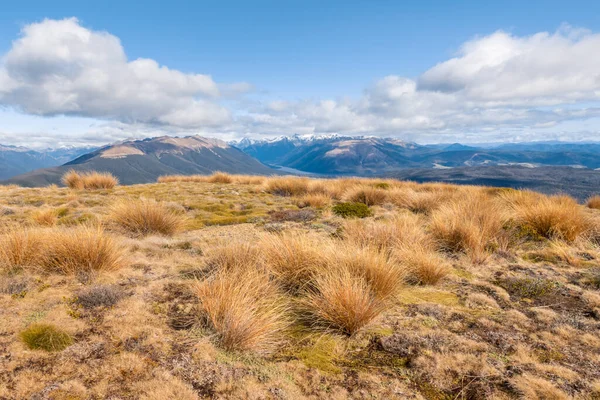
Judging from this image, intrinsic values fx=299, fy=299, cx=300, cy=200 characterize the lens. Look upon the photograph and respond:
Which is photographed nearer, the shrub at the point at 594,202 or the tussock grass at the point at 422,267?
the tussock grass at the point at 422,267

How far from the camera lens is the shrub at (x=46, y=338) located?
11.2 feet

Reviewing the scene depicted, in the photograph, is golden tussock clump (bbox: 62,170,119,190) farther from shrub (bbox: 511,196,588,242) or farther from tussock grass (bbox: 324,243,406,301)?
shrub (bbox: 511,196,588,242)

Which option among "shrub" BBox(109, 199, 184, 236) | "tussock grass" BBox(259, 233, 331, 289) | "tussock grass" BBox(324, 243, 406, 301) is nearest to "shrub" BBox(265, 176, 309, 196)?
"shrub" BBox(109, 199, 184, 236)

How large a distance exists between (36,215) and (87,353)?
27.8ft

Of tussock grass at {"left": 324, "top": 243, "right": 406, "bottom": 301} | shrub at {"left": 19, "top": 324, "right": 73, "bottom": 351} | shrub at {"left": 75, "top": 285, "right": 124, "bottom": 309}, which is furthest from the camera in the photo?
tussock grass at {"left": 324, "top": 243, "right": 406, "bottom": 301}

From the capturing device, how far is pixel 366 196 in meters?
14.5

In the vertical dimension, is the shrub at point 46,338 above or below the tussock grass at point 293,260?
below

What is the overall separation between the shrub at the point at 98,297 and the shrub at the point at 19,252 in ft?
5.88

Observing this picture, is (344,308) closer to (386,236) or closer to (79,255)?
(386,236)

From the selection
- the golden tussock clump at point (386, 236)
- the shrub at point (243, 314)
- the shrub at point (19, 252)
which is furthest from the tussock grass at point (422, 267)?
the shrub at point (19, 252)

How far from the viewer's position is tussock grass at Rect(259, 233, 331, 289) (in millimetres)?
5383

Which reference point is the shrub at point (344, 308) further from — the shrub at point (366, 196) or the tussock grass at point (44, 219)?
the shrub at point (366, 196)

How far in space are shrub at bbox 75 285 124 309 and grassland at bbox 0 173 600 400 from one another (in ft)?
0.07

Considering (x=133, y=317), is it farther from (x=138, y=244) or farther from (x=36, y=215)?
(x=36, y=215)
